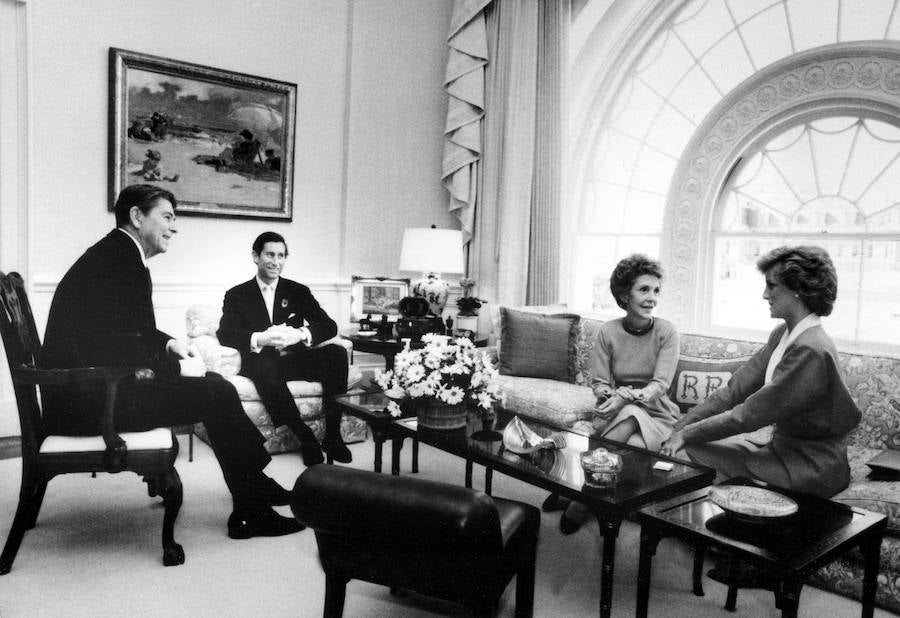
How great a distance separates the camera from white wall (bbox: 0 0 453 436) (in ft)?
13.2

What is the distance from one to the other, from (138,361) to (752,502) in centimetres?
227

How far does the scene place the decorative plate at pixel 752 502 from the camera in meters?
1.94

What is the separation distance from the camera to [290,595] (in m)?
2.47

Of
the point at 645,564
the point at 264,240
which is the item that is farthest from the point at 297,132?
the point at 645,564

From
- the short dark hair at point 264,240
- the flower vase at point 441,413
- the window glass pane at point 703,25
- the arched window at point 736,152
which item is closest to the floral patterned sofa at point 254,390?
the short dark hair at point 264,240

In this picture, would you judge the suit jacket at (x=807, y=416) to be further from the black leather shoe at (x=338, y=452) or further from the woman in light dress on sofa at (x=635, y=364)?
the black leather shoe at (x=338, y=452)

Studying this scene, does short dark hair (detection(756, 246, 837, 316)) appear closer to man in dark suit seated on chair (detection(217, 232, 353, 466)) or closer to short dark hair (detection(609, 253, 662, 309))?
short dark hair (detection(609, 253, 662, 309))

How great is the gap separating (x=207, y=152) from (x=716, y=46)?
3460 millimetres

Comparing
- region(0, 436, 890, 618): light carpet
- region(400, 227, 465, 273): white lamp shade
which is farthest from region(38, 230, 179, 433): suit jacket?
region(400, 227, 465, 273): white lamp shade

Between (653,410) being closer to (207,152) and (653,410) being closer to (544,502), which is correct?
(544,502)

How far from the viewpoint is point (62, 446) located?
2.59 metres

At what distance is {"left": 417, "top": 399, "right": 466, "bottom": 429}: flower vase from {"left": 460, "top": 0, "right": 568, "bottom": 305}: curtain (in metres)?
2.50

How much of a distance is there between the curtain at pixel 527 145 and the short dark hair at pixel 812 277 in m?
2.66

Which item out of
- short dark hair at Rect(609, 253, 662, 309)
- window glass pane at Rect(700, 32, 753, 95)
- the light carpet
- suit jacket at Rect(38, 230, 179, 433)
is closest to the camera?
the light carpet
